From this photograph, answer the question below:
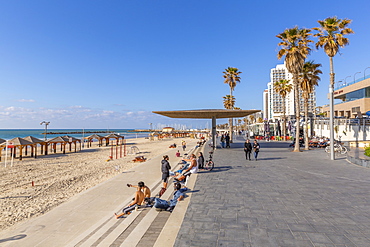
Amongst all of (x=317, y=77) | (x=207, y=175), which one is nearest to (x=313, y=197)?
(x=207, y=175)

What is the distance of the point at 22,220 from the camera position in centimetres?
695

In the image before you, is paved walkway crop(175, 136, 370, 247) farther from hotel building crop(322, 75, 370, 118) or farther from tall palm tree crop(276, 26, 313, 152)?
hotel building crop(322, 75, 370, 118)

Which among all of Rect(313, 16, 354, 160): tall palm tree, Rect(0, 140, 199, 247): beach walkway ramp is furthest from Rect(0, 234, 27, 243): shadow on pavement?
Rect(313, 16, 354, 160): tall palm tree

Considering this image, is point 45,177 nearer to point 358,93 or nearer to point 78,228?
point 78,228

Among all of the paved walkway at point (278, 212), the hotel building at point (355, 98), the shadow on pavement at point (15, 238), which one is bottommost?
the shadow on pavement at point (15, 238)

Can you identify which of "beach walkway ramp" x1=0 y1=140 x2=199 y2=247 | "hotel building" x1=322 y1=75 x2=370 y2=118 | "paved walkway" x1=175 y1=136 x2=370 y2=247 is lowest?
"beach walkway ramp" x1=0 y1=140 x2=199 y2=247

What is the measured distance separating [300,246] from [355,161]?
1187cm

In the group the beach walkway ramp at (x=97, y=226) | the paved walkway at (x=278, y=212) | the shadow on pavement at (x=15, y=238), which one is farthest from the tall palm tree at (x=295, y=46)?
the shadow on pavement at (x=15, y=238)

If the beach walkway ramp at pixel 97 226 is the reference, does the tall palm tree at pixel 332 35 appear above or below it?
above

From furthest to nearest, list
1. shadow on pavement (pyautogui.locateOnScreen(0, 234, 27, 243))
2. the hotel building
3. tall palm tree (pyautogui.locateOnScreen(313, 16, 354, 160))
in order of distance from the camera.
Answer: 1. the hotel building
2. tall palm tree (pyautogui.locateOnScreen(313, 16, 354, 160))
3. shadow on pavement (pyautogui.locateOnScreen(0, 234, 27, 243))

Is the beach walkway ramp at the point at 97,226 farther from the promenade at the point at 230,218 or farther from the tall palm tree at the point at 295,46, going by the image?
the tall palm tree at the point at 295,46

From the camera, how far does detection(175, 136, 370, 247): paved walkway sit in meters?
3.88

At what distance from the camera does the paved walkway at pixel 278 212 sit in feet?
12.7

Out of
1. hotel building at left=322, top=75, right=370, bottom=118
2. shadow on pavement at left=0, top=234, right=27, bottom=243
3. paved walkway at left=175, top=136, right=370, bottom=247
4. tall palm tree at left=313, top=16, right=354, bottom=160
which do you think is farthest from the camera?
hotel building at left=322, top=75, right=370, bottom=118
